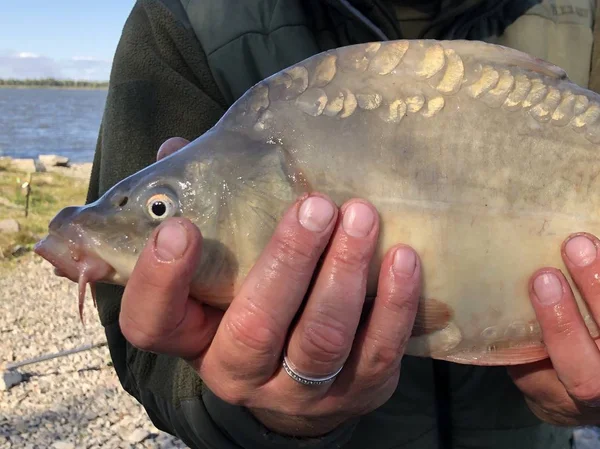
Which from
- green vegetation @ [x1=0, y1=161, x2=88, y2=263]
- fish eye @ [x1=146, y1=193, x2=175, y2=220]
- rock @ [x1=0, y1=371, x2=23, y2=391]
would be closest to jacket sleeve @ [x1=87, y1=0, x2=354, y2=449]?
fish eye @ [x1=146, y1=193, x2=175, y2=220]

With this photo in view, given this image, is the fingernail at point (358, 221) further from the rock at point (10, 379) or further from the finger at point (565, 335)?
the rock at point (10, 379)

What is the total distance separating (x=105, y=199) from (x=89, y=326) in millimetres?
4096

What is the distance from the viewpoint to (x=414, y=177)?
1.25 m

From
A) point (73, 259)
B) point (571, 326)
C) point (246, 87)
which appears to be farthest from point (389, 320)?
point (246, 87)

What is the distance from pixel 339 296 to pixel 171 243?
1.05 ft

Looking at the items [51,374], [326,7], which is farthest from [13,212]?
[326,7]

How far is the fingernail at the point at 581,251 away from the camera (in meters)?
1.24

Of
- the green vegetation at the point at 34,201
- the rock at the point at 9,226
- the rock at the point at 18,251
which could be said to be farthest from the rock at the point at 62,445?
the rock at the point at 9,226

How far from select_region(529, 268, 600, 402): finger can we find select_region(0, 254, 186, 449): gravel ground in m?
2.65

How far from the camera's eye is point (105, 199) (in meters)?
1.32

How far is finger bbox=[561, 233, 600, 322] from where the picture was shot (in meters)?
1.24

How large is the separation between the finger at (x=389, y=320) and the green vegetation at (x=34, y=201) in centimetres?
470

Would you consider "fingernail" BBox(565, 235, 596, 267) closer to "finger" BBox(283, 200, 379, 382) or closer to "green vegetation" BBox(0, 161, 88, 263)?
"finger" BBox(283, 200, 379, 382)

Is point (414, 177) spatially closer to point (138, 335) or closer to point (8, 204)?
point (138, 335)
